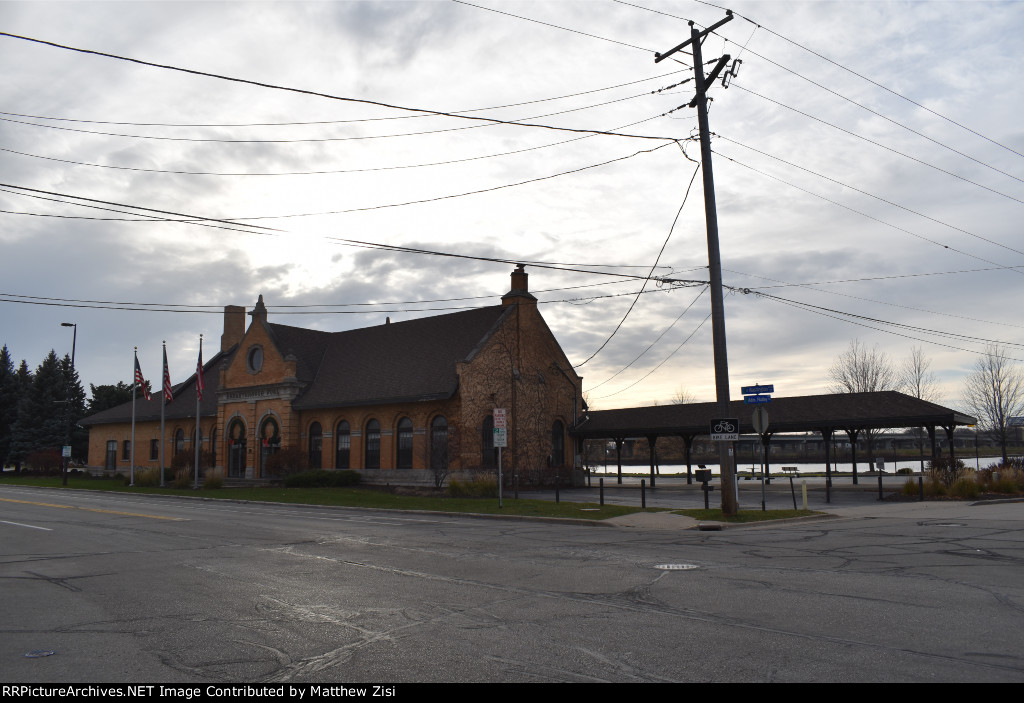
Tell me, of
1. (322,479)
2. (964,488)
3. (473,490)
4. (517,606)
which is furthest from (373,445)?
(517,606)

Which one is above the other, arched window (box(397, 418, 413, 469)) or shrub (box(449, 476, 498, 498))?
arched window (box(397, 418, 413, 469))

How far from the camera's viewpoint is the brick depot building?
38.9 m

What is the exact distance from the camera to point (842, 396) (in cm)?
3734

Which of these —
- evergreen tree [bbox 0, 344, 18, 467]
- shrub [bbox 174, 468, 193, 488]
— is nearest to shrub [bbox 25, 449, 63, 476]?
evergreen tree [bbox 0, 344, 18, 467]

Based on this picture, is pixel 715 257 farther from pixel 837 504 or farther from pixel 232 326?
pixel 232 326

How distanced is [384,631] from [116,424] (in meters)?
59.0

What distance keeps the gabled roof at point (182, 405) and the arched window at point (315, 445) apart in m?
9.47

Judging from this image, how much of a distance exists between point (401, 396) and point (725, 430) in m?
22.4

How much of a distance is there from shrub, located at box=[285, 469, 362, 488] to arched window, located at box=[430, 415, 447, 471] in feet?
15.7

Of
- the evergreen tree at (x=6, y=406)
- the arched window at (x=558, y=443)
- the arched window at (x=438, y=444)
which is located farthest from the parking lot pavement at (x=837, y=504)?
the evergreen tree at (x=6, y=406)

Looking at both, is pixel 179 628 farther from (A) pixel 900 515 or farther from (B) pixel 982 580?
(A) pixel 900 515

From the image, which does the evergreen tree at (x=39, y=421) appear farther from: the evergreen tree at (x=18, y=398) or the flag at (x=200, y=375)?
the flag at (x=200, y=375)

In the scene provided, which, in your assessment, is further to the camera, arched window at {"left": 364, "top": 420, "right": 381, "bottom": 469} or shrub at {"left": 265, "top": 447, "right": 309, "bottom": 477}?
shrub at {"left": 265, "top": 447, "right": 309, "bottom": 477}

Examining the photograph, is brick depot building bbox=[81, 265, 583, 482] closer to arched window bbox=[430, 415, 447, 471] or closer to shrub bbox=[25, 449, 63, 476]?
arched window bbox=[430, 415, 447, 471]
